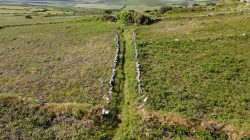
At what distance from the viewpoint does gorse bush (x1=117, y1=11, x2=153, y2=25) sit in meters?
46.2

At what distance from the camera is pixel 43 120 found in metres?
21.9

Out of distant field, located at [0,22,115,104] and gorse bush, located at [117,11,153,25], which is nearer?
distant field, located at [0,22,115,104]

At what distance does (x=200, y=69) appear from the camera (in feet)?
91.4

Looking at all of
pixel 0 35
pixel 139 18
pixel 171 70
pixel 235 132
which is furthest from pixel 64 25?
pixel 235 132

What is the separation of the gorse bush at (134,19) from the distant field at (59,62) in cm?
274

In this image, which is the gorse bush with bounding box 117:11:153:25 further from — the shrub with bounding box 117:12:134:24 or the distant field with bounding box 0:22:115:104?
the distant field with bounding box 0:22:115:104

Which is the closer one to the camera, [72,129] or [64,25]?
[72,129]

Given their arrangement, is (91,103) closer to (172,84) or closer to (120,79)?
(120,79)

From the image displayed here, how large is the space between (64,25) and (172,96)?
111 feet

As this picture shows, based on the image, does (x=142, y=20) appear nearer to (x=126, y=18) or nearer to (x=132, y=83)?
(x=126, y=18)

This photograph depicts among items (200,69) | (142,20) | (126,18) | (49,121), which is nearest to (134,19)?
(142,20)

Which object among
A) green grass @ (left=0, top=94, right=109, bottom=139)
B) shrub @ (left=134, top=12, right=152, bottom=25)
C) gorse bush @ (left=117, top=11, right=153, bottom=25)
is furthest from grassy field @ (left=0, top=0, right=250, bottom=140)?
gorse bush @ (left=117, top=11, right=153, bottom=25)

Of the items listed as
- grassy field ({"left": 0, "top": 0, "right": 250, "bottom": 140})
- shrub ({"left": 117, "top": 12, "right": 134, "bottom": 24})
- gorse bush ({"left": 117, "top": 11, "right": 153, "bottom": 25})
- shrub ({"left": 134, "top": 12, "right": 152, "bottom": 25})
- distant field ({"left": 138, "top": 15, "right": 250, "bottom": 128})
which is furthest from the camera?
shrub ({"left": 117, "top": 12, "right": 134, "bottom": 24})

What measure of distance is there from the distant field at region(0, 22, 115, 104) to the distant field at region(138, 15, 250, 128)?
4852 mm
